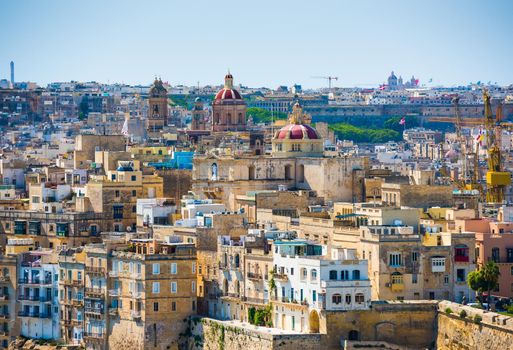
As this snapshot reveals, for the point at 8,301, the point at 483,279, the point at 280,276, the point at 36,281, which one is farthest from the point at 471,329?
the point at 8,301

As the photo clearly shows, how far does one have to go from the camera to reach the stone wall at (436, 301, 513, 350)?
6906 centimetres

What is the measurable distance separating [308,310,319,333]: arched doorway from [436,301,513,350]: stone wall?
174 inches

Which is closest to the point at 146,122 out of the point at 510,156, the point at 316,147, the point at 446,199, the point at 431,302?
the point at 510,156

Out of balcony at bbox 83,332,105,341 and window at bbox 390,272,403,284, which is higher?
window at bbox 390,272,403,284

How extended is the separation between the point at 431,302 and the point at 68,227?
70.1 feet

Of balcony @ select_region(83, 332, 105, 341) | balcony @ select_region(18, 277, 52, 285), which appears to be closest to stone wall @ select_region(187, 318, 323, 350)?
balcony @ select_region(83, 332, 105, 341)

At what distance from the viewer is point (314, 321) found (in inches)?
2808

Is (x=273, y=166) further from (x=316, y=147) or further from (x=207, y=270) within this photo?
(x=207, y=270)

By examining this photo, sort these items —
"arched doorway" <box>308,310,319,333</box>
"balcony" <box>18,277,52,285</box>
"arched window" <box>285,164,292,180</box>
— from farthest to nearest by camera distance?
"arched window" <box>285,164,292,180</box> < "balcony" <box>18,277,52,285</box> < "arched doorway" <box>308,310,319,333</box>

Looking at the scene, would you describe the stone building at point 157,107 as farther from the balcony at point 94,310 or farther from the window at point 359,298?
the window at point 359,298

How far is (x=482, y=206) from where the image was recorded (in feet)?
294

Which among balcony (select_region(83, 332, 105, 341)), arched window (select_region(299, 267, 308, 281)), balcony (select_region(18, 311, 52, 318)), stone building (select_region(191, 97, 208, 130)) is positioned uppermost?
stone building (select_region(191, 97, 208, 130))

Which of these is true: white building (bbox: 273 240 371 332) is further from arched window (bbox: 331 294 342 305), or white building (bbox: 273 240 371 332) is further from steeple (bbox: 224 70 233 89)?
steeple (bbox: 224 70 233 89)

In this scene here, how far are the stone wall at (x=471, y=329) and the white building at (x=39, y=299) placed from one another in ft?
55.9
